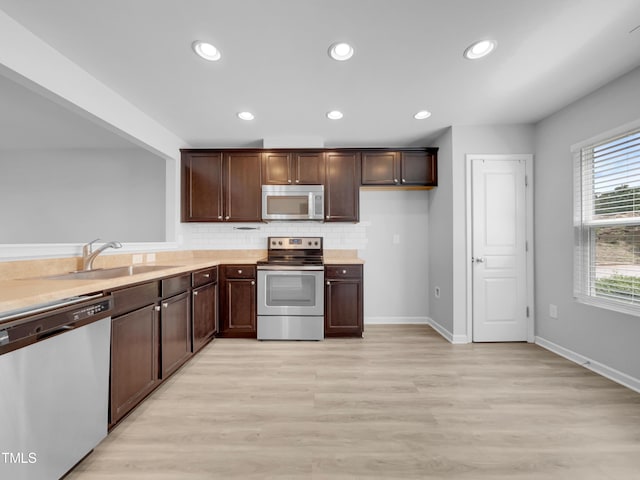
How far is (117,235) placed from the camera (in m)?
4.08

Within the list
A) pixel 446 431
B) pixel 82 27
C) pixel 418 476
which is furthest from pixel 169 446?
pixel 82 27

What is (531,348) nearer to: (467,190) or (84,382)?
(467,190)

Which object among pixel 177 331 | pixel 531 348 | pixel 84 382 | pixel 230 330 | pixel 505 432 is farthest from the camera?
pixel 230 330

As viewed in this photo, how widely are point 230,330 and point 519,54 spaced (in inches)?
141

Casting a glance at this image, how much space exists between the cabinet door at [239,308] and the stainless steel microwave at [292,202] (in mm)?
874

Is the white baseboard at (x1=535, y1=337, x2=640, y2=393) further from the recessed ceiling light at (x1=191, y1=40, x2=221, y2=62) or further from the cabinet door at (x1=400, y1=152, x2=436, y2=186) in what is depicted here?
the recessed ceiling light at (x1=191, y1=40, x2=221, y2=62)

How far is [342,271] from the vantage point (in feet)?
10.9

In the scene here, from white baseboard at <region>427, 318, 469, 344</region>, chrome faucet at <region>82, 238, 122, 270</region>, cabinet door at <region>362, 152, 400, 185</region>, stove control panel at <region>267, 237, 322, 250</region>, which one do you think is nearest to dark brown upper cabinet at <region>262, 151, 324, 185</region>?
cabinet door at <region>362, 152, 400, 185</region>

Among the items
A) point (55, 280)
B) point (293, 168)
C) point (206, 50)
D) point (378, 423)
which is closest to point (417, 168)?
point (293, 168)

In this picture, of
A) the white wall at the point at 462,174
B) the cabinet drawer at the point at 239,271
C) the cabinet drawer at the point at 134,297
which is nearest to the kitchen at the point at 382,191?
the white wall at the point at 462,174

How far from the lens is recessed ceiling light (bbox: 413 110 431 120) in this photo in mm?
2811

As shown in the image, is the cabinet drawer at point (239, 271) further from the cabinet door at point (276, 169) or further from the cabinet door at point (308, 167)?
the cabinet door at point (308, 167)

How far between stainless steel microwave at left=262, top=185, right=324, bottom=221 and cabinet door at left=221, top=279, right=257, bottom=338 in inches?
34.4

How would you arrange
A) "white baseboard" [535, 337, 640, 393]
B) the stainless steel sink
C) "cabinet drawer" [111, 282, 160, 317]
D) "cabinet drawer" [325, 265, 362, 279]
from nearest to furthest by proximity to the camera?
"cabinet drawer" [111, 282, 160, 317] < the stainless steel sink < "white baseboard" [535, 337, 640, 393] < "cabinet drawer" [325, 265, 362, 279]
